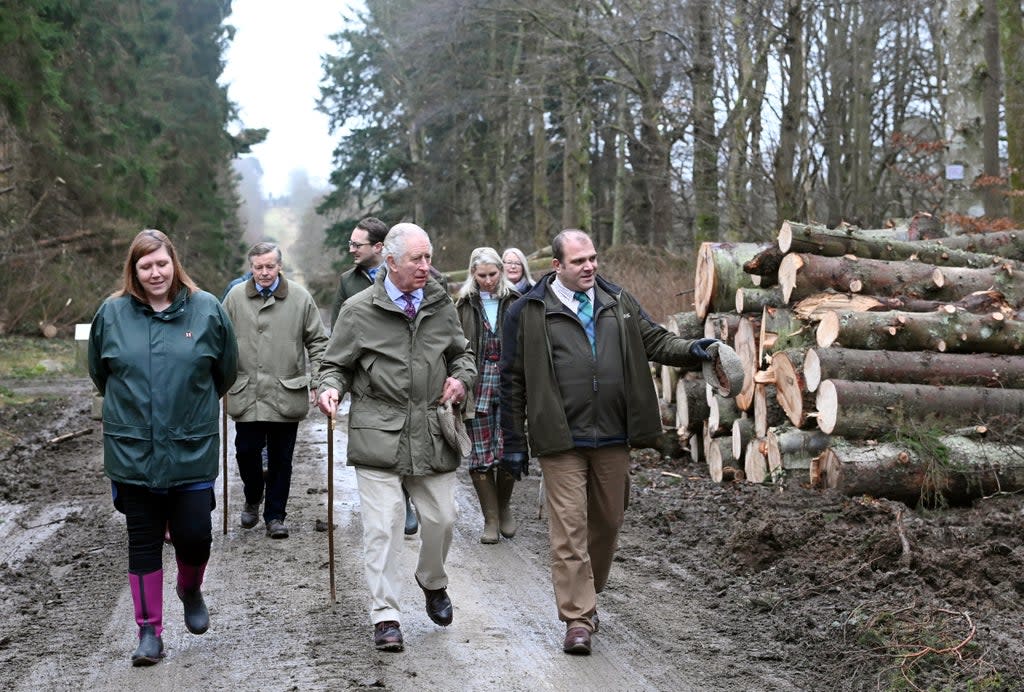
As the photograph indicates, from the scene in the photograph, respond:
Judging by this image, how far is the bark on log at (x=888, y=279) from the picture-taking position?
10281 millimetres

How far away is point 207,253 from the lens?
148ft

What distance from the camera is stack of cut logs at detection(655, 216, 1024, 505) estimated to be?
8953mm

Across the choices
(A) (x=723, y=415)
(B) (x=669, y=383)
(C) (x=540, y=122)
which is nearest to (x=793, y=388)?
(A) (x=723, y=415)

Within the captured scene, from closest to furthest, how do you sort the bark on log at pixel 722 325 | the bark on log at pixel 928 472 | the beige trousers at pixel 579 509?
1. the beige trousers at pixel 579 509
2. the bark on log at pixel 928 472
3. the bark on log at pixel 722 325

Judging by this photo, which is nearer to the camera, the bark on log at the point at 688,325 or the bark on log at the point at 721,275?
the bark on log at the point at 721,275

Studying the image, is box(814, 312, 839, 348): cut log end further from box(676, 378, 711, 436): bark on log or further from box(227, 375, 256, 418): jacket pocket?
box(227, 375, 256, 418): jacket pocket

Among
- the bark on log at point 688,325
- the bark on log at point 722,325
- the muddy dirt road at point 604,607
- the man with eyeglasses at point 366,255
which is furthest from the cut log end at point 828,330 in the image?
the man with eyeglasses at point 366,255

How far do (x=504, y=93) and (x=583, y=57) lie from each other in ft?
15.6

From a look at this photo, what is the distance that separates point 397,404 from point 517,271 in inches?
126

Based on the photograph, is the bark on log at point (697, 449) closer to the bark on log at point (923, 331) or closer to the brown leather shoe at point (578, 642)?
the bark on log at point (923, 331)

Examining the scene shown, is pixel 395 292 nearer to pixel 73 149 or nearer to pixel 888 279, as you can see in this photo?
pixel 888 279

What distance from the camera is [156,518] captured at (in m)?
5.68

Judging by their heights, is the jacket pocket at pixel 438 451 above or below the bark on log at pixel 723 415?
above

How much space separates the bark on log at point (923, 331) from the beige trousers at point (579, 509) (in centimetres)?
416
